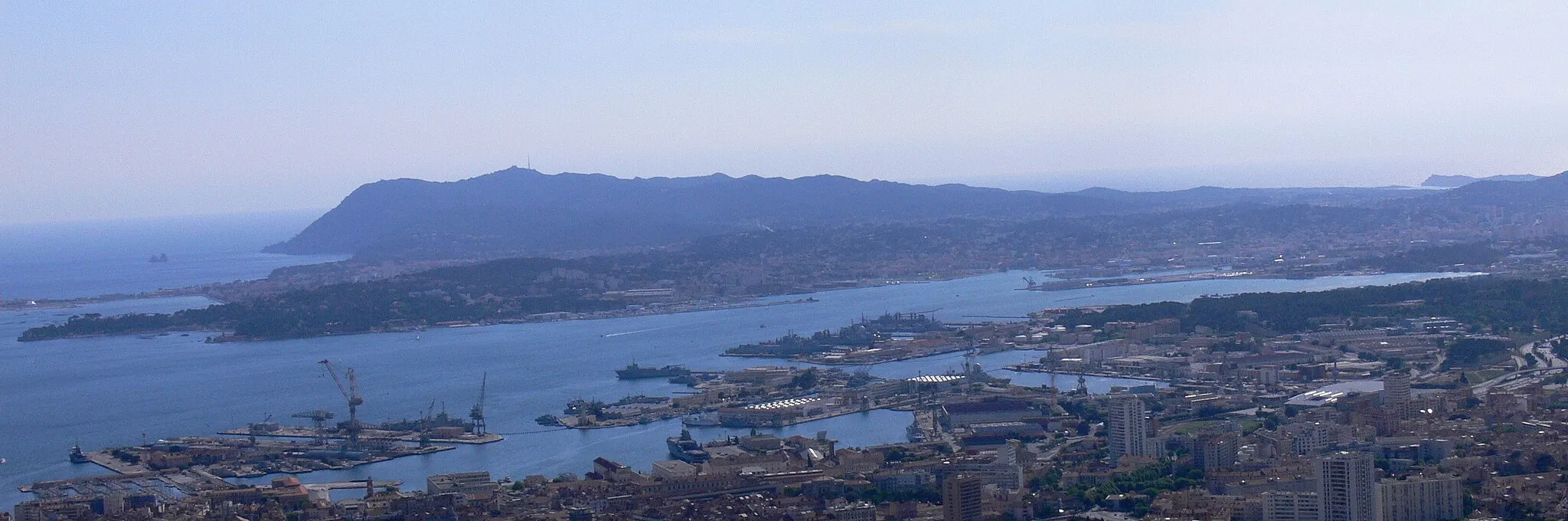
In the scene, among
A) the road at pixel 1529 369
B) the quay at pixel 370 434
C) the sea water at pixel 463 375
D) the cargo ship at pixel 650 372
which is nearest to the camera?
the sea water at pixel 463 375

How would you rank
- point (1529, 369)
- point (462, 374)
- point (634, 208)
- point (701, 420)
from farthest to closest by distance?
1. point (634, 208)
2. point (462, 374)
3. point (1529, 369)
4. point (701, 420)

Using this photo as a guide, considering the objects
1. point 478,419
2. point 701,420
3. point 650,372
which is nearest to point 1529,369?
point 701,420

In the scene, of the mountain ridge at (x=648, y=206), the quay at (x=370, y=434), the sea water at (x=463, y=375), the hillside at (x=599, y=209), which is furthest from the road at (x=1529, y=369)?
the hillside at (x=599, y=209)

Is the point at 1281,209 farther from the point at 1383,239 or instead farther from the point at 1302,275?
the point at 1302,275

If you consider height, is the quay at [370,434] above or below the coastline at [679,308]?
below

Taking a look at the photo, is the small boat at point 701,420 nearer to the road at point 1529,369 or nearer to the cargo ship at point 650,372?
the cargo ship at point 650,372

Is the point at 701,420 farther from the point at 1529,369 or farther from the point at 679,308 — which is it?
the point at 679,308

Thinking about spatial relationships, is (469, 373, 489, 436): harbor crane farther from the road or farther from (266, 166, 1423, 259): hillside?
(266, 166, 1423, 259): hillside

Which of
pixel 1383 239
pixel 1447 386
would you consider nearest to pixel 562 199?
pixel 1383 239

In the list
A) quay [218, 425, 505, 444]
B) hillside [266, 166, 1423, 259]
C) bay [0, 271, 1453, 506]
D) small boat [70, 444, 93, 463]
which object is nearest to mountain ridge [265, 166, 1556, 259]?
hillside [266, 166, 1423, 259]
